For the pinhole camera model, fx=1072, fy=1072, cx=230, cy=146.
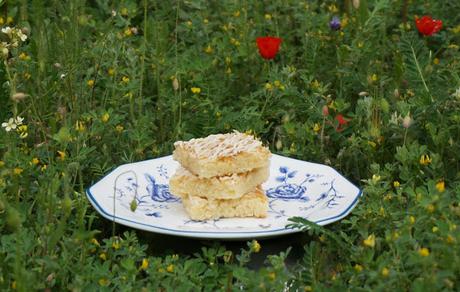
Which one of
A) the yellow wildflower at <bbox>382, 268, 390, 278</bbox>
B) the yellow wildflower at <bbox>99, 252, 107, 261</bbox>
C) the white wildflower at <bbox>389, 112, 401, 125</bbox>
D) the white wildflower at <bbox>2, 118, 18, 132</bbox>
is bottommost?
the yellow wildflower at <bbox>99, 252, 107, 261</bbox>

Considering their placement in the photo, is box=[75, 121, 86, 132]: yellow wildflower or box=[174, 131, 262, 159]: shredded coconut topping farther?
box=[75, 121, 86, 132]: yellow wildflower

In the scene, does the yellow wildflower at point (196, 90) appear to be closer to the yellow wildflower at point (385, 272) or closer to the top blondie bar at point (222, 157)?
the top blondie bar at point (222, 157)

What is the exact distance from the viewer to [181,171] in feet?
10.8

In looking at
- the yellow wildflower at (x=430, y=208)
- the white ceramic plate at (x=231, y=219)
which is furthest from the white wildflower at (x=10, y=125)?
the yellow wildflower at (x=430, y=208)

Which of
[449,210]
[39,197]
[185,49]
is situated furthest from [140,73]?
[449,210]

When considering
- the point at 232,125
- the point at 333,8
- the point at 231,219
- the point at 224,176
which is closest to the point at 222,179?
the point at 224,176

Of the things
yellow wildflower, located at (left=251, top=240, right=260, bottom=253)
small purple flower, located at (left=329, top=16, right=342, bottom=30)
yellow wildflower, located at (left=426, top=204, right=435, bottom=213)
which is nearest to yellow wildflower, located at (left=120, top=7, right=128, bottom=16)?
small purple flower, located at (left=329, top=16, right=342, bottom=30)

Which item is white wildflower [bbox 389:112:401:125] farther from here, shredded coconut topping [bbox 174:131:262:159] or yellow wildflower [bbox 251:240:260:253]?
yellow wildflower [bbox 251:240:260:253]

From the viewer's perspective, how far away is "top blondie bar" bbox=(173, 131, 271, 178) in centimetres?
317

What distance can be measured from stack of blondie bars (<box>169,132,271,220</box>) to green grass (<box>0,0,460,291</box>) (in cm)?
12

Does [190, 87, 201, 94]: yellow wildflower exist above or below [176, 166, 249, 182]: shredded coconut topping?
below

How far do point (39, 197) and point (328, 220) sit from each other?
33.6 inches

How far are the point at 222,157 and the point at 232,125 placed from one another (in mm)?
842

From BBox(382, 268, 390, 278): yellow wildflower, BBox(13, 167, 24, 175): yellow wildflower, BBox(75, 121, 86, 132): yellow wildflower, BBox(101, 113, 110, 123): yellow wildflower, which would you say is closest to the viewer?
BBox(382, 268, 390, 278): yellow wildflower
